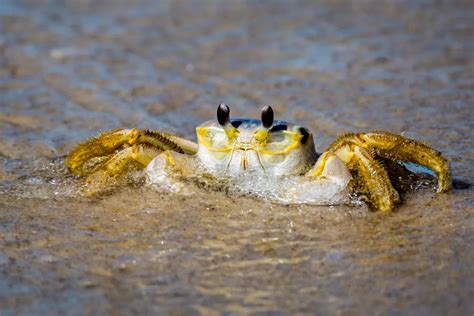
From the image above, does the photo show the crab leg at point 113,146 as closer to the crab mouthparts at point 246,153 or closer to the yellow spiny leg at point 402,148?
the crab mouthparts at point 246,153

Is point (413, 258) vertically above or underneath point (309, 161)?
underneath

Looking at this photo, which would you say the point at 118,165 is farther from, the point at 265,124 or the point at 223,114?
the point at 265,124

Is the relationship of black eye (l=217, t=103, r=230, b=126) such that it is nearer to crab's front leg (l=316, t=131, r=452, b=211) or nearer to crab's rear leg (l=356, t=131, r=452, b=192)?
crab's front leg (l=316, t=131, r=452, b=211)

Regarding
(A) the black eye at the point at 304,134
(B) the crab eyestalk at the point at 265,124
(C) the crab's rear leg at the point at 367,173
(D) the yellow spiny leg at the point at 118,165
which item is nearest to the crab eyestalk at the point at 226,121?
(B) the crab eyestalk at the point at 265,124

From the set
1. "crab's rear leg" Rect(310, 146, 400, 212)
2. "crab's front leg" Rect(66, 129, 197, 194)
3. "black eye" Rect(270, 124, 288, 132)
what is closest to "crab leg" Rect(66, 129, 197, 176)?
"crab's front leg" Rect(66, 129, 197, 194)

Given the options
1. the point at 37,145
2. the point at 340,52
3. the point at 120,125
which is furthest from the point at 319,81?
the point at 37,145

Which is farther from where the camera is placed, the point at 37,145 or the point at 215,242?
the point at 37,145

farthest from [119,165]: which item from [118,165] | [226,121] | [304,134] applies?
[304,134]

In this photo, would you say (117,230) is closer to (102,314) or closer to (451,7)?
(102,314)
